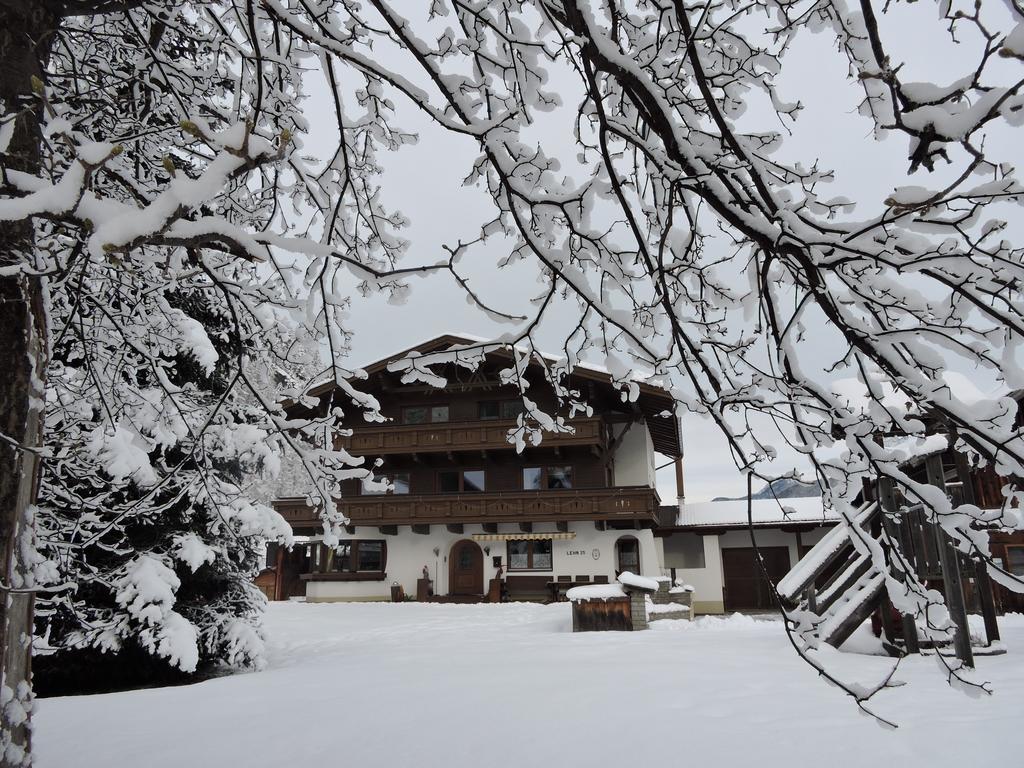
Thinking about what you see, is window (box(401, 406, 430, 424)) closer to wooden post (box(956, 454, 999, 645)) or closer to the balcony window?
the balcony window

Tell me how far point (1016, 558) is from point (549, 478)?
42.5 feet

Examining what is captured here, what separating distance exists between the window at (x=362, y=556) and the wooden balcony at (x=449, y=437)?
3251 millimetres

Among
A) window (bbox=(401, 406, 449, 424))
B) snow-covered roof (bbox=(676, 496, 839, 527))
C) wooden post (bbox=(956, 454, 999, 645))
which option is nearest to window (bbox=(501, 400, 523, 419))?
window (bbox=(401, 406, 449, 424))

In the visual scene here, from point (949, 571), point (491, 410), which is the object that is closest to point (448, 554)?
point (491, 410)

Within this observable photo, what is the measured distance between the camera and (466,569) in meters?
22.3

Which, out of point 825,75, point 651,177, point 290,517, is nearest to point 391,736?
point 651,177

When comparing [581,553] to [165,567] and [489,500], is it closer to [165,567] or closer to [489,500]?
[489,500]

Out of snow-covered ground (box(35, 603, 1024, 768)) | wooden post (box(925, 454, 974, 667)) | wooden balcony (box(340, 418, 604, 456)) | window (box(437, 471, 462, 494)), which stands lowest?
snow-covered ground (box(35, 603, 1024, 768))

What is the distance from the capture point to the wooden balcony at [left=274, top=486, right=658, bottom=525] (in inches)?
802

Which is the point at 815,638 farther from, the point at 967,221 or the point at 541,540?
the point at 541,540

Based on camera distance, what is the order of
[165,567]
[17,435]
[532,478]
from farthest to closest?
1. [532,478]
2. [165,567]
3. [17,435]

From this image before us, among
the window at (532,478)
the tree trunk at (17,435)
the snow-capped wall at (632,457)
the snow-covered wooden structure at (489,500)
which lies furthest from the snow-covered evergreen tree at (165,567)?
the snow-capped wall at (632,457)

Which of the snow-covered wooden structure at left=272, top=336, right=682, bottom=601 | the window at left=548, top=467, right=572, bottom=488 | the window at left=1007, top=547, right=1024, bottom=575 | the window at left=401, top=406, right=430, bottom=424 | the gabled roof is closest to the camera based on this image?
the window at left=1007, top=547, right=1024, bottom=575

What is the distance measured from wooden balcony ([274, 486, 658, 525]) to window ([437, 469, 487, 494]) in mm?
1232
